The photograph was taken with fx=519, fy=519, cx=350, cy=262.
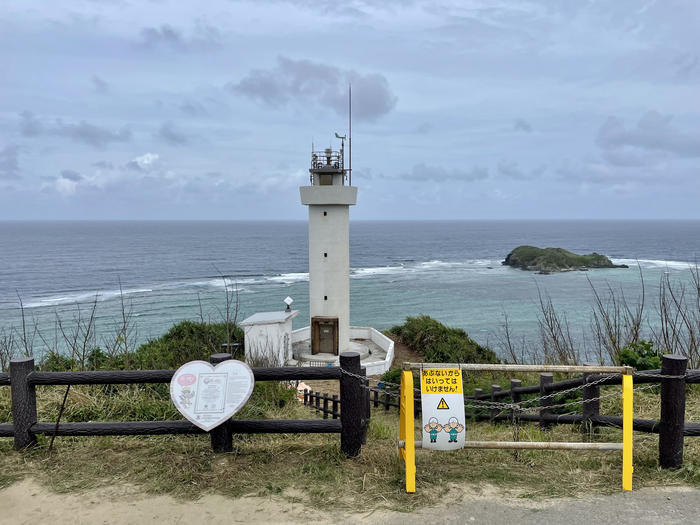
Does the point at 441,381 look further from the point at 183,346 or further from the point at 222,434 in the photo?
the point at 183,346

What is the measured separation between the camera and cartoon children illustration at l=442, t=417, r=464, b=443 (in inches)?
169

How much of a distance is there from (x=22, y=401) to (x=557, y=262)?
Answer: 239ft

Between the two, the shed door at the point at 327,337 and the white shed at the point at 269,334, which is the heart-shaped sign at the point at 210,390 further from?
the shed door at the point at 327,337

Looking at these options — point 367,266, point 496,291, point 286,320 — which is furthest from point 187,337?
point 367,266

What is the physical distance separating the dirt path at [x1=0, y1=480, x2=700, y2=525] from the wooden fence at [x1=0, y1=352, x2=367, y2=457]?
760mm

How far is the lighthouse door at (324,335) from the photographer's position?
1891cm

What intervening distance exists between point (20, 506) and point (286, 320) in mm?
14259

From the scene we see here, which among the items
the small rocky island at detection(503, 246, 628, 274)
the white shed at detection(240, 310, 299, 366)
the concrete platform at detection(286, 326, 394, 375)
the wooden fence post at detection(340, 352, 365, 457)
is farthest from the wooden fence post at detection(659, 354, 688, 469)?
the small rocky island at detection(503, 246, 628, 274)

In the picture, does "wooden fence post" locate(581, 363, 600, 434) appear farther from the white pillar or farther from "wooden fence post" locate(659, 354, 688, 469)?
the white pillar

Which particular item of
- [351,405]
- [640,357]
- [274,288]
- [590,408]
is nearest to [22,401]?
[351,405]

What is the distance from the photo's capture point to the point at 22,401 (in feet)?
16.1

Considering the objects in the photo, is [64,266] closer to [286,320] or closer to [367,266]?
[367,266]

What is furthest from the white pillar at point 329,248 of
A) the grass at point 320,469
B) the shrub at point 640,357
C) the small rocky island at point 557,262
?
the small rocky island at point 557,262

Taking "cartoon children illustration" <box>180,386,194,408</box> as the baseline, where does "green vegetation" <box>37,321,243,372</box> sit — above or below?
below
